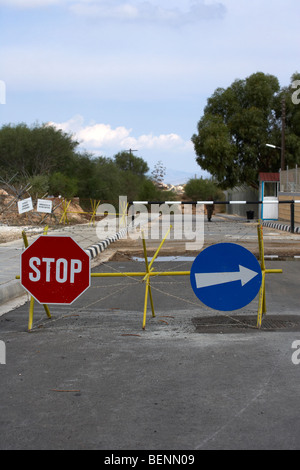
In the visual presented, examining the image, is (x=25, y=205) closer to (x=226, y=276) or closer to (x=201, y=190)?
(x=226, y=276)

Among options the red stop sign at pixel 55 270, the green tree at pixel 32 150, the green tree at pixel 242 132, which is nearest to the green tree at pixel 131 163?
the green tree at pixel 242 132

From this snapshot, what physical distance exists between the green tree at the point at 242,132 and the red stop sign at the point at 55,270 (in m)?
45.7

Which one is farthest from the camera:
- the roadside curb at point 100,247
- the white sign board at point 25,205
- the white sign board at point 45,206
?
the white sign board at point 45,206

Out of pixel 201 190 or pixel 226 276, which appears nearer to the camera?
pixel 226 276

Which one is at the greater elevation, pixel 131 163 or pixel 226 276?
pixel 131 163

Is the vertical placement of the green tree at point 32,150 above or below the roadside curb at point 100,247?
above

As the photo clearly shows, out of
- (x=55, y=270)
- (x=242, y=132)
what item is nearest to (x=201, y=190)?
(x=242, y=132)

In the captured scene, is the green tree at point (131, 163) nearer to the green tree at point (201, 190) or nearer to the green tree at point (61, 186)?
the green tree at point (201, 190)

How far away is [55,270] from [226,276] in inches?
75.9

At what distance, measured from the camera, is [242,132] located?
55125 mm

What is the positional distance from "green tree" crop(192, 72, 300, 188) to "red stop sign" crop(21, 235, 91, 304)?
45695 millimetres

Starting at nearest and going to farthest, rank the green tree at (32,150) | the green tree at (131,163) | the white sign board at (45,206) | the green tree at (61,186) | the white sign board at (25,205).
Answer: the white sign board at (25,205) < the white sign board at (45,206) < the green tree at (61,186) < the green tree at (32,150) < the green tree at (131,163)

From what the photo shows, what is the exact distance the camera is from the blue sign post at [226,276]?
7441 mm

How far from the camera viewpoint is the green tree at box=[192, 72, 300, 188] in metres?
53.5
